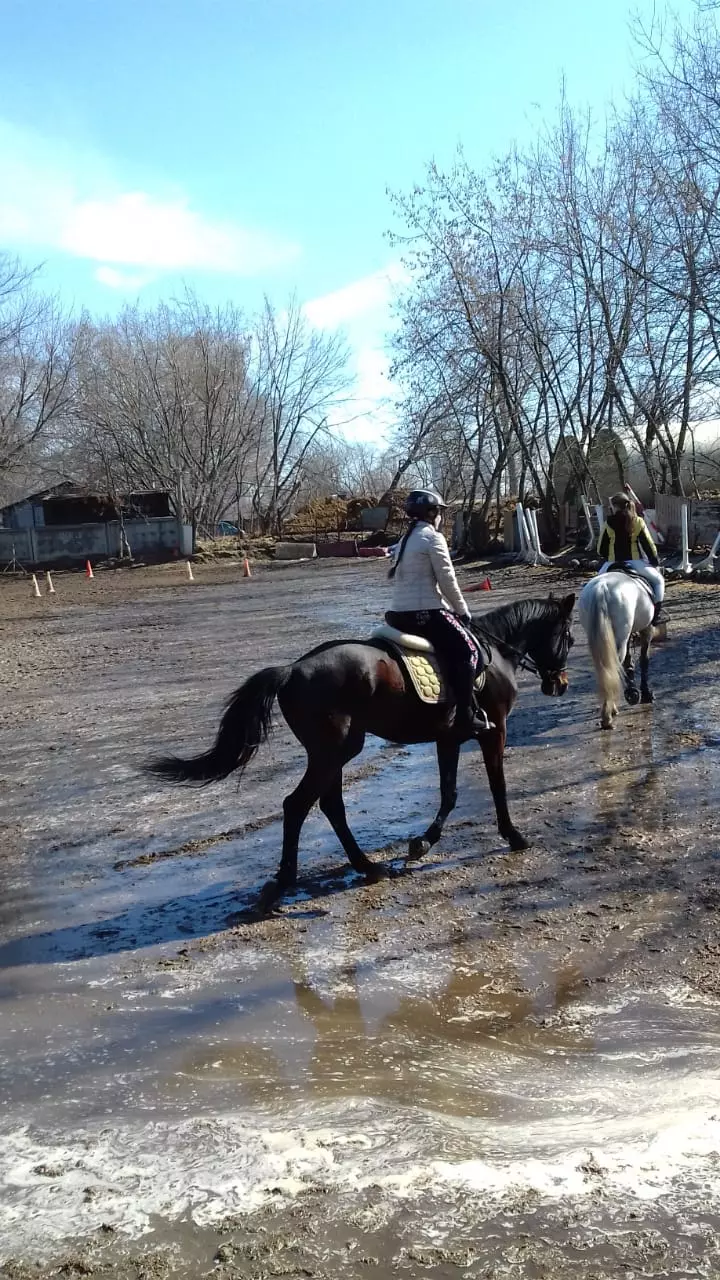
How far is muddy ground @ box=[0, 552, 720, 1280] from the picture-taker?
2969 mm

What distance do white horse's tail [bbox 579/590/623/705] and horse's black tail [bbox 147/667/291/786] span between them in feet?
13.2

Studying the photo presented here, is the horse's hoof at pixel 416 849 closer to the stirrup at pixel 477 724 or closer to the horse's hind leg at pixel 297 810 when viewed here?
the stirrup at pixel 477 724

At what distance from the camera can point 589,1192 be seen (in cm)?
307

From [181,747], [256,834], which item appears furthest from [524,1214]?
[181,747]

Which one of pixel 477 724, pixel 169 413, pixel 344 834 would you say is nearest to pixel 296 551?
pixel 169 413

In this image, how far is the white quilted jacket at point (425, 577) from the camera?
6.11 metres

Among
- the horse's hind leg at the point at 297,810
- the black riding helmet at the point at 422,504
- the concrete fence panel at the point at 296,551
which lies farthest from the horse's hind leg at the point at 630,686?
the concrete fence panel at the point at 296,551

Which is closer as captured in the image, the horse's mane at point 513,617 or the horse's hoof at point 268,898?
the horse's hoof at point 268,898

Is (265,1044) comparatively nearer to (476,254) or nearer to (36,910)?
(36,910)

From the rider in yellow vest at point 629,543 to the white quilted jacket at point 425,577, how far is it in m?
4.71

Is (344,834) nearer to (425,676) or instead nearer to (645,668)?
(425,676)

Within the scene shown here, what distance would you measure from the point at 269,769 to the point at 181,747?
106cm

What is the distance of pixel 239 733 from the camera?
5734mm

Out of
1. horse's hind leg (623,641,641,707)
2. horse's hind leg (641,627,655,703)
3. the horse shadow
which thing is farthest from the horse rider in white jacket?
horse's hind leg (641,627,655,703)
